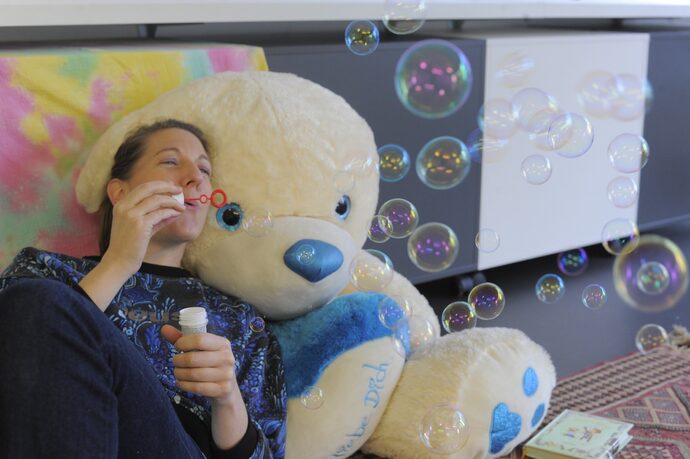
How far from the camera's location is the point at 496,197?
7.84 ft

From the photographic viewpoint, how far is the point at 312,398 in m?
1.26

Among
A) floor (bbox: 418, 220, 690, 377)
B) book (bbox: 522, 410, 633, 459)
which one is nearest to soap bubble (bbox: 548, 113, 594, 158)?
book (bbox: 522, 410, 633, 459)

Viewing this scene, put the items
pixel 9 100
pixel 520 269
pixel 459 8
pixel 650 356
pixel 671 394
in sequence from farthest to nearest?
pixel 520 269, pixel 459 8, pixel 650 356, pixel 671 394, pixel 9 100

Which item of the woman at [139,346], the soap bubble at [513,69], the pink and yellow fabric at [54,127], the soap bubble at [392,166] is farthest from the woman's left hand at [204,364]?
the soap bubble at [513,69]

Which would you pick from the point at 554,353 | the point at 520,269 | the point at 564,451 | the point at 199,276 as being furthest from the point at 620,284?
the point at 520,269

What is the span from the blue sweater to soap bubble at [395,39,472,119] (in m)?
0.47

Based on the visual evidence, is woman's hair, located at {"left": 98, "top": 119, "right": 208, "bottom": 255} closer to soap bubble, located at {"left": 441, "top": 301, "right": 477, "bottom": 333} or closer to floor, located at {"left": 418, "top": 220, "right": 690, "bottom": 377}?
soap bubble, located at {"left": 441, "top": 301, "right": 477, "bottom": 333}

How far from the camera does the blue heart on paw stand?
1.29 metres

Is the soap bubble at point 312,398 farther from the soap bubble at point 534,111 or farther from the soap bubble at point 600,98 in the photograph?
the soap bubble at point 600,98

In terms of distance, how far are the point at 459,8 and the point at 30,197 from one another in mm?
1282

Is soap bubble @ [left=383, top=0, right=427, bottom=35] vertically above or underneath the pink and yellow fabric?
above

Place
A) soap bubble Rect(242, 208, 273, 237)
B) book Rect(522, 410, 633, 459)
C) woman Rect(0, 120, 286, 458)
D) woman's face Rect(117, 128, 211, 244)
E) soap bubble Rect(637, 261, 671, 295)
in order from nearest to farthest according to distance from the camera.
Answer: woman Rect(0, 120, 286, 458), woman's face Rect(117, 128, 211, 244), soap bubble Rect(242, 208, 273, 237), book Rect(522, 410, 633, 459), soap bubble Rect(637, 261, 671, 295)

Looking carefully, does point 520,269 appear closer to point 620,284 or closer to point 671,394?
point 671,394

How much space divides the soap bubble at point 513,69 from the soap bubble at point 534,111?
199mm
